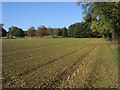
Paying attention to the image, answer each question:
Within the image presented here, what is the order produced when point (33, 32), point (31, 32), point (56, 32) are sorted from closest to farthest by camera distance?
point (31, 32), point (33, 32), point (56, 32)

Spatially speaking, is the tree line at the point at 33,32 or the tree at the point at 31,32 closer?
the tree line at the point at 33,32

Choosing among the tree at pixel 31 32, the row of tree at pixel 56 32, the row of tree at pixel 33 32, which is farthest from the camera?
the tree at pixel 31 32

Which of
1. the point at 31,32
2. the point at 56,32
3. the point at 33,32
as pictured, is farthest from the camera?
the point at 56,32

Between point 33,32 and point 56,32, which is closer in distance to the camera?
point 33,32

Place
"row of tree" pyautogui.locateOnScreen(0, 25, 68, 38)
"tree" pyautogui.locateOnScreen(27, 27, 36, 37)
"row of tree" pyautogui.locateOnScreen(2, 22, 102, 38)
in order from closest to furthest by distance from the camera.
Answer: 1. "row of tree" pyautogui.locateOnScreen(2, 22, 102, 38)
2. "row of tree" pyautogui.locateOnScreen(0, 25, 68, 38)
3. "tree" pyautogui.locateOnScreen(27, 27, 36, 37)

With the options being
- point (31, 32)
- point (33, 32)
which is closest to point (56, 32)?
point (33, 32)

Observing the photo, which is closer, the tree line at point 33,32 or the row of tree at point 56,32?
the row of tree at point 56,32

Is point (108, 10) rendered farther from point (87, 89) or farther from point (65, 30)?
point (65, 30)

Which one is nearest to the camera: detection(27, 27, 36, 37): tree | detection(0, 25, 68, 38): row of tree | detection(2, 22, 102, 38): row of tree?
detection(2, 22, 102, 38): row of tree

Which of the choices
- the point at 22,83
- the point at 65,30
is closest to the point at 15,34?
the point at 65,30

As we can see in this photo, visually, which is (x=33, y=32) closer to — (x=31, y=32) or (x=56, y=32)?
(x=31, y=32)

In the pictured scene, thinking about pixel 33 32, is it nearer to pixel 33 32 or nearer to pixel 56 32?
pixel 33 32

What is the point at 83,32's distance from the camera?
377 feet

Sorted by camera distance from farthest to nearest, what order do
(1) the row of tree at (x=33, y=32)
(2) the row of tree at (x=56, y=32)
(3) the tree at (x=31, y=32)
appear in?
(3) the tree at (x=31, y=32)
(1) the row of tree at (x=33, y=32)
(2) the row of tree at (x=56, y=32)
